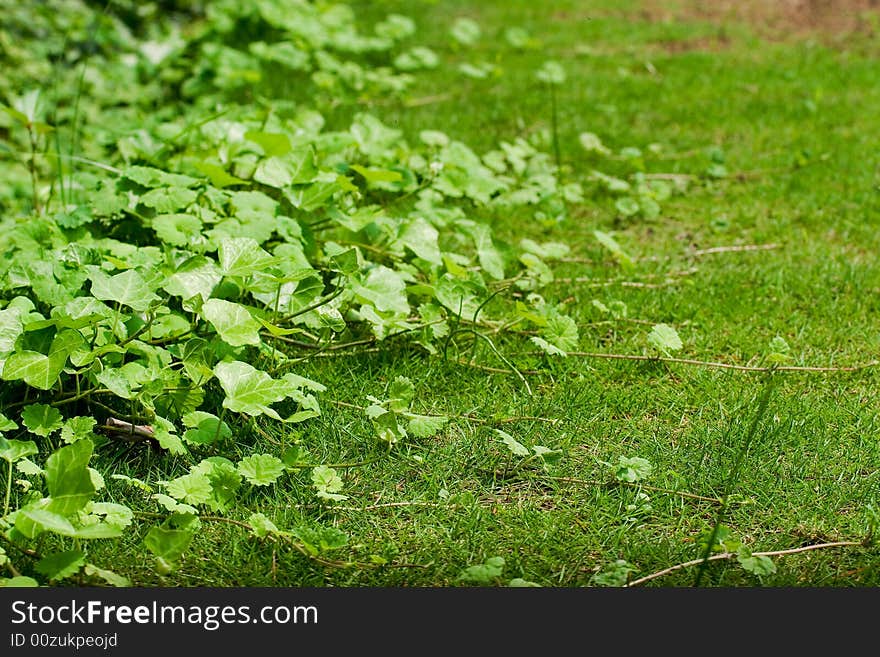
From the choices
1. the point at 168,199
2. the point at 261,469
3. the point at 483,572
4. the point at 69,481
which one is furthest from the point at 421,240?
the point at 69,481

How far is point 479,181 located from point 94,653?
85.7 inches

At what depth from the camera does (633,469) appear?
2162 mm

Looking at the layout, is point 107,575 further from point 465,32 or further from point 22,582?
point 465,32

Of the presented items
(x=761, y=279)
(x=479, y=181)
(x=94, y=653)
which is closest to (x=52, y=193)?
(x=479, y=181)

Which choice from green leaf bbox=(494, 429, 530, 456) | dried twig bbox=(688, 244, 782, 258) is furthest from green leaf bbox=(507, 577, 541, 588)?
dried twig bbox=(688, 244, 782, 258)

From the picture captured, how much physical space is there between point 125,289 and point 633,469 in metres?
1.24

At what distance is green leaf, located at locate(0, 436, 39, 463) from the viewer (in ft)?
6.64

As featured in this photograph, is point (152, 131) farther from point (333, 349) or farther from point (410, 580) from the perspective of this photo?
point (410, 580)

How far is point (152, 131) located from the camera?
350cm

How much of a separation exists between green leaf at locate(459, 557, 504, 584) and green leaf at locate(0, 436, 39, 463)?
0.95 m

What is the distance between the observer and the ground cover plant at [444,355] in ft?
6.57

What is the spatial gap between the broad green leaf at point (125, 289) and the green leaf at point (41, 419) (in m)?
0.29

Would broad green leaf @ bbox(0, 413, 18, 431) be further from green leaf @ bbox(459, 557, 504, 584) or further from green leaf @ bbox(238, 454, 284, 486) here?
green leaf @ bbox(459, 557, 504, 584)

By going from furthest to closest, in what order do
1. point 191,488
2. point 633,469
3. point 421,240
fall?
point 421,240, point 633,469, point 191,488
